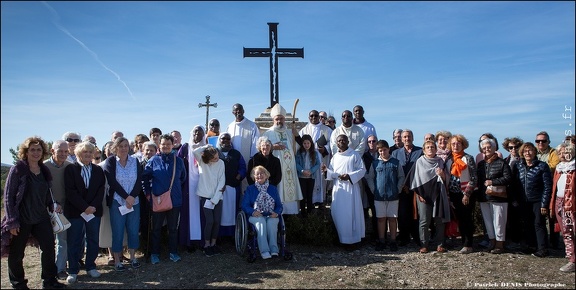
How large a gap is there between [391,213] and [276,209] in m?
1.98

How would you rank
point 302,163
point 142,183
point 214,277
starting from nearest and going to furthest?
point 214,277 < point 142,183 < point 302,163

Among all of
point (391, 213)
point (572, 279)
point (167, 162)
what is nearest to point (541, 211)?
point (572, 279)

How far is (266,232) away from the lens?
6.13 metres

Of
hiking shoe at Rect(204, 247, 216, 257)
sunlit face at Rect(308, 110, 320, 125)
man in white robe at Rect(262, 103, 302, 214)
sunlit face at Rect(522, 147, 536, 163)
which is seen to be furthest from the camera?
sunlit face at Rect(308, 110, 320, 125)

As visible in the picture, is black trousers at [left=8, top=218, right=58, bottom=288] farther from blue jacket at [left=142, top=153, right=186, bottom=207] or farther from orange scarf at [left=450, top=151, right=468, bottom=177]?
orange scarf at [left=450, top=151, right=468, bottom=177]

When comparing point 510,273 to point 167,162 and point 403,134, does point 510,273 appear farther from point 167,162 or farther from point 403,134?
point 167,162

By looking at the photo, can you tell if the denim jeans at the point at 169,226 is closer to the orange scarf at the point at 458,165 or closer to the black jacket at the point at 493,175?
the orange scarf at the point at 458,165

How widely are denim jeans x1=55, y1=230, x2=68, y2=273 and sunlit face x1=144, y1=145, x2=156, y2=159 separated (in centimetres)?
149

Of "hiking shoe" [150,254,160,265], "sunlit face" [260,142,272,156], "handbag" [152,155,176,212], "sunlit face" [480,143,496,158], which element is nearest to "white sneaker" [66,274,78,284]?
"hiking shoe" [150,254,160,265]

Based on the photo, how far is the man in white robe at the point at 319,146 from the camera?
8.19 metres

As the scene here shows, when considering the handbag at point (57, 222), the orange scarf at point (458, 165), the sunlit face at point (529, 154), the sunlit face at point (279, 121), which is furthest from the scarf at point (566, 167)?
the handbag at point (57, 222)

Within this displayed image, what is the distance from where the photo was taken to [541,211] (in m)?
6.16

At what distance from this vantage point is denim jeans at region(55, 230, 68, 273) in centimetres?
554

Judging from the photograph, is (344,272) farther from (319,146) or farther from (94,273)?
(94,273)
